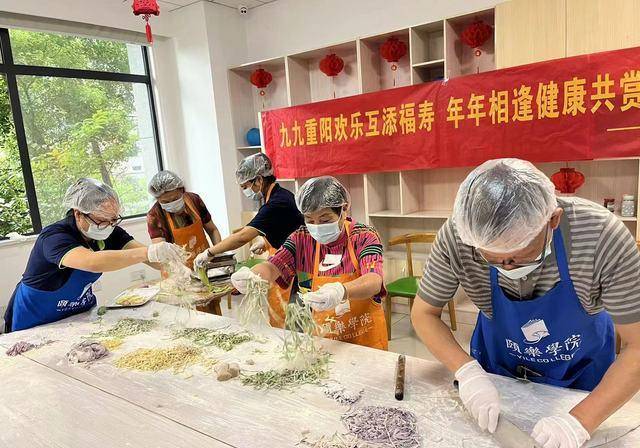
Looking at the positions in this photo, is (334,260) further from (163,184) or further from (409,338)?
(409,338)

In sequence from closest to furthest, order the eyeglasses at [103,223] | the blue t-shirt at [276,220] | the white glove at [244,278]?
the white glove at [244,278], the eyeglasses at [103,223], the blue t-shirt at [276,220]

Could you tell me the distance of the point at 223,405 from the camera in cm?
144

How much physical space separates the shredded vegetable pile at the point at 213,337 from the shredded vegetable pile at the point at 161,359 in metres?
0.08

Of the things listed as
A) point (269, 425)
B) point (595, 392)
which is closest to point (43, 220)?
point (269, 425)

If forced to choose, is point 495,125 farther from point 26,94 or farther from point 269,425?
point 26,94

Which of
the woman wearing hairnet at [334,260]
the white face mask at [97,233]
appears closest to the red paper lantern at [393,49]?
the woman wearing hairnet at [334,260]

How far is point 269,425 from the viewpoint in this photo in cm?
131

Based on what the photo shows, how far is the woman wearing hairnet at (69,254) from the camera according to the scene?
2158 millimetres

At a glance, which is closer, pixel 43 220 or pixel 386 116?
pixel 386 116

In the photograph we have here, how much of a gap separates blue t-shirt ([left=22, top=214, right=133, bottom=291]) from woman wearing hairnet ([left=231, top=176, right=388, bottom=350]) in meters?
0.84

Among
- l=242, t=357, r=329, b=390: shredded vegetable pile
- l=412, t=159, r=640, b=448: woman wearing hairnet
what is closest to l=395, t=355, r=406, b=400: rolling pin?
l=412, t=159, r=640, b=448: woman wearing hairnet

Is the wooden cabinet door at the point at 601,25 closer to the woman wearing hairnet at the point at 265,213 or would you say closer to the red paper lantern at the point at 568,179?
the red paper lantern at the point at 568,179

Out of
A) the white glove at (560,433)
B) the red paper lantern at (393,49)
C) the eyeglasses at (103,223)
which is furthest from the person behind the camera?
the red paper lantern at (393,49)

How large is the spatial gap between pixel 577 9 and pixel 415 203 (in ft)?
6.35
